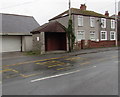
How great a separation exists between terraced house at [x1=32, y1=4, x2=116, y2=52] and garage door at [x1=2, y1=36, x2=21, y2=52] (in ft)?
13.3

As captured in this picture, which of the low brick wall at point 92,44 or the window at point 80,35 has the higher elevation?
the window at point 80,35

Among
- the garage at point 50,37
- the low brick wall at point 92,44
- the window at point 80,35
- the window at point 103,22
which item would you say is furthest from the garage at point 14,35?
the window at point 103,22

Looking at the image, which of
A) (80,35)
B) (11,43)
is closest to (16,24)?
(11,43)

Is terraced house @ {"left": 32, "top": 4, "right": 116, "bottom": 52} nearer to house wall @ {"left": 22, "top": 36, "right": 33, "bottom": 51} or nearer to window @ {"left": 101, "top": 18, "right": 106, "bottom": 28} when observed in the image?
window @ {"left": 101, "top": 18, "right": 106, "bottom": 28}

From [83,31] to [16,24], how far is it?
1156 cm

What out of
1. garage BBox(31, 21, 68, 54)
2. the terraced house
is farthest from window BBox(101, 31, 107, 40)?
garage BBox(31, 21, 68, 54)

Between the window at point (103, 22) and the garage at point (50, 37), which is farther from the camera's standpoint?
the window at point (103, 22)

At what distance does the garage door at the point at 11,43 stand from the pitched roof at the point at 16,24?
1221 mm

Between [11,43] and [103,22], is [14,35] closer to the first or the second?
[11,43]

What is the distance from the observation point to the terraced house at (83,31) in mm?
20291

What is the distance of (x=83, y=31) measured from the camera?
2459 cm

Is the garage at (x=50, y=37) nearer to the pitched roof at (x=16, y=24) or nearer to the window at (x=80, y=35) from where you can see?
the pitched roof at (x=16, y=24)

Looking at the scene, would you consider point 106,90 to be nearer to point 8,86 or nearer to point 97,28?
point 8,86

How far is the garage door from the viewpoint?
2114 centimetres
